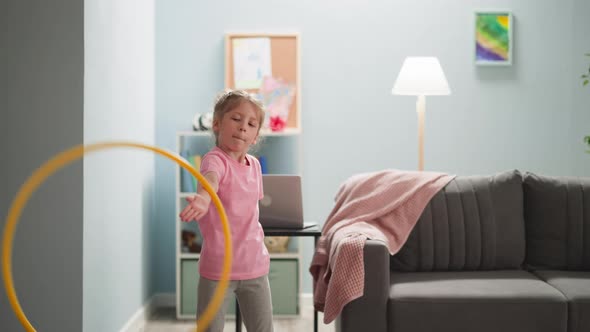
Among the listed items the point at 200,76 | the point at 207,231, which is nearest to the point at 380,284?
the point at 207,231

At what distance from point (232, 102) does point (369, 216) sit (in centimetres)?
129

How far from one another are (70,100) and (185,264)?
1.60 m

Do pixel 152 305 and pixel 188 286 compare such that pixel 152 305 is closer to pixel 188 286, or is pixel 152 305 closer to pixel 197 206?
pixel 188 286

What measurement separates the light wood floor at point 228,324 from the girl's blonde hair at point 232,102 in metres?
1.92

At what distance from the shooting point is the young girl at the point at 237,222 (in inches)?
90.3

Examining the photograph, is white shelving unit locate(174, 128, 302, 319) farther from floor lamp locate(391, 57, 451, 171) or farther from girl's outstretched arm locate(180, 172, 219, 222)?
girl's outstretched arm locate(180, 172, 219, 222)

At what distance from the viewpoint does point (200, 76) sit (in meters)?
4.55

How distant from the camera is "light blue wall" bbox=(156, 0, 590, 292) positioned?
454 cm

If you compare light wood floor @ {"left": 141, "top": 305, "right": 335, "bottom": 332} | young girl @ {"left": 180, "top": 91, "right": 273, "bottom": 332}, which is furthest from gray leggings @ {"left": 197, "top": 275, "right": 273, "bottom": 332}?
light wood floor @ {"left": 141, "top": 305, "right": 335, "bottom": 332}

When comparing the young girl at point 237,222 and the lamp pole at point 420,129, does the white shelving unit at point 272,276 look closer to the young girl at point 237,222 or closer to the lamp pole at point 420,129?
the lamp pole at point 420,129

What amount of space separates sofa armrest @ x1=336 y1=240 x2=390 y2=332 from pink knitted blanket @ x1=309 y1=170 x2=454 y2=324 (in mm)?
83

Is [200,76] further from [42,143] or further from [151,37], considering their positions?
[42,143]

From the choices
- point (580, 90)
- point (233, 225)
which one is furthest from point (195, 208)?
point (580, 90)

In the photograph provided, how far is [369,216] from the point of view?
11.3 ft
